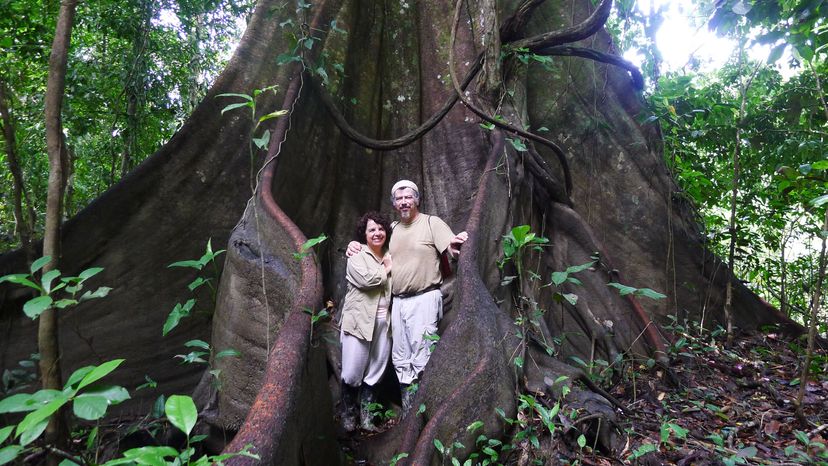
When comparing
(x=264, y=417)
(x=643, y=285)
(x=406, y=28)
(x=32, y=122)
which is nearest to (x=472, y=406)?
(x=264, y=417)

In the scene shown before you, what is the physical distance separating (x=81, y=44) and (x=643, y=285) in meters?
7.36

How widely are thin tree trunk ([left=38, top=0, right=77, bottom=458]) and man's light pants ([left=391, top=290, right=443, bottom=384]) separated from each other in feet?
6.28

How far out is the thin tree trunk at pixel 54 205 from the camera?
1906 mm

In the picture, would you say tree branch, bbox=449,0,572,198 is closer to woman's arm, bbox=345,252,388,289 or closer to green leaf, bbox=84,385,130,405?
woman's arm, bbox=345,252,388,289

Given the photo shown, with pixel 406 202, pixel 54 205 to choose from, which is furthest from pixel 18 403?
pixel 406 202

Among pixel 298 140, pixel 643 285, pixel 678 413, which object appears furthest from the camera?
pixel 643 285

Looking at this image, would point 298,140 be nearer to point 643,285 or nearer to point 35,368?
point 35,368

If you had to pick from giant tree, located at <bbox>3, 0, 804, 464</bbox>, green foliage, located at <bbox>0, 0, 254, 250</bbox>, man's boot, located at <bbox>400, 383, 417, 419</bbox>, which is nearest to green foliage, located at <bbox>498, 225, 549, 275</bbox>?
giant tree, located at <bbox>3, 0, 804, 464</bbox>

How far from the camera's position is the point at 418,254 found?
360 cm

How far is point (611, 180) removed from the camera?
521 centimetres

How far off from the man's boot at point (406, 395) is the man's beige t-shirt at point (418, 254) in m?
0.59

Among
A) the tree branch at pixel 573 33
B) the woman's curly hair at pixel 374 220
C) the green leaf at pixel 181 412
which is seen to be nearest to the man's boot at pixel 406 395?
the woman's curly hair at pixel 374 220

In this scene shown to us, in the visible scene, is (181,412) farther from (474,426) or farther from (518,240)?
(518,240)

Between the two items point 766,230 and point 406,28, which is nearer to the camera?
point 406,28
